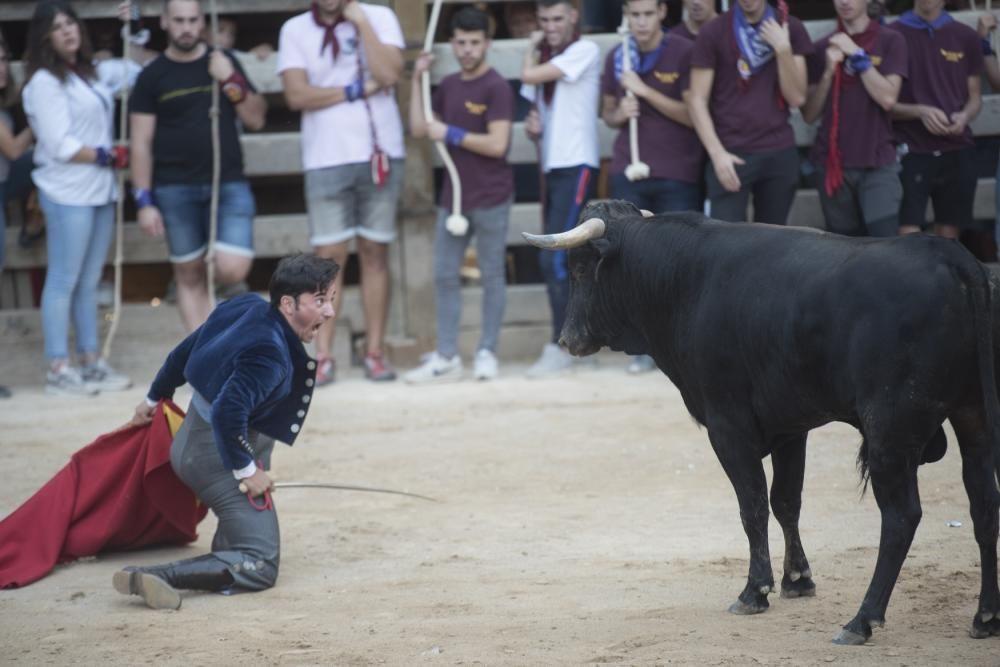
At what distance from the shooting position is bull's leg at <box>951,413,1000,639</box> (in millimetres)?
4926

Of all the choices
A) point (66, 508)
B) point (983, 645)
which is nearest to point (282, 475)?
point (66, 508)

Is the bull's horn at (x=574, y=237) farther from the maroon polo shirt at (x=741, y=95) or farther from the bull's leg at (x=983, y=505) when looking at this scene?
the maroon polo shirt at (x=741, y=95)

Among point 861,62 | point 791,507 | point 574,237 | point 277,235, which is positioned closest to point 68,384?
point 277,235

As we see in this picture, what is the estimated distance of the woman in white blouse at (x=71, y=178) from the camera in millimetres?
9352

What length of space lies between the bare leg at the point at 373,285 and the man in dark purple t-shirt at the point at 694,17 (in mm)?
2353

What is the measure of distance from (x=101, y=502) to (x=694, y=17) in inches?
194

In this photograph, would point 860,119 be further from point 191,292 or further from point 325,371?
point 191,292

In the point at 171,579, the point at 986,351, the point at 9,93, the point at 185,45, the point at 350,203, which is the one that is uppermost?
the point at 986,351

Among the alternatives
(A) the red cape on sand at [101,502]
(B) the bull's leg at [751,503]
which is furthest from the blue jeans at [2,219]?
(B) the bull's leg at [751,503]

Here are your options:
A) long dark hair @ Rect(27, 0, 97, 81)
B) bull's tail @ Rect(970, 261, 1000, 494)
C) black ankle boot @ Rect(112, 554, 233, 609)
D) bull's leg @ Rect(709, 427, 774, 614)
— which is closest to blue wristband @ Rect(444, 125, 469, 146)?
long dark hair @ Rect(27, 0, 97, 81)

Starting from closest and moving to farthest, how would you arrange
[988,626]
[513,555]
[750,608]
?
[988,626] → [750,608] → [513,555]

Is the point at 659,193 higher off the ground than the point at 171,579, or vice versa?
the point at 659,193

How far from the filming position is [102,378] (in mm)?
9727

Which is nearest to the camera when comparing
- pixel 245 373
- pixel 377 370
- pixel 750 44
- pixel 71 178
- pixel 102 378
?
pixel 245 373
